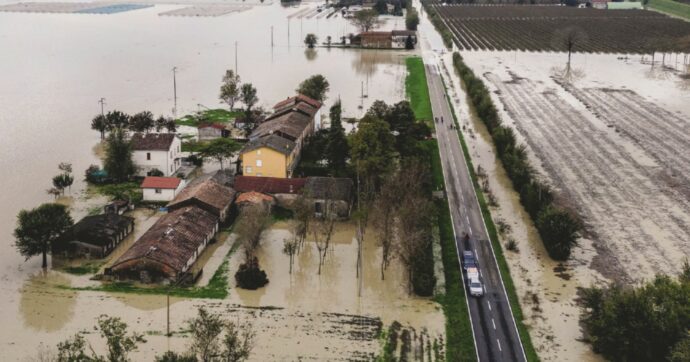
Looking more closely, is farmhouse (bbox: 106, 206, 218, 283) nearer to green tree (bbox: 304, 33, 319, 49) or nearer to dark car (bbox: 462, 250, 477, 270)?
dark car (bbox: 462, 250, 477, 270)

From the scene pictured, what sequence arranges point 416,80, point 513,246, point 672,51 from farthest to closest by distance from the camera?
point 672,51 < point 416,80 < point 513,246

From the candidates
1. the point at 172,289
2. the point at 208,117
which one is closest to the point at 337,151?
the point at 172,289

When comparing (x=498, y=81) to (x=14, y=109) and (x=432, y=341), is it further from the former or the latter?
(x=432, y=341)

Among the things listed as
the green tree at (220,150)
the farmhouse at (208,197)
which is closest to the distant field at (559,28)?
the green tree at (220,150)

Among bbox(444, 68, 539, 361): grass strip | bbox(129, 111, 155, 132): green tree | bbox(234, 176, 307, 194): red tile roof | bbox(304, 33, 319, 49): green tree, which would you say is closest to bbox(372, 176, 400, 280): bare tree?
bbox(444, 68, 539, 361): grass strip

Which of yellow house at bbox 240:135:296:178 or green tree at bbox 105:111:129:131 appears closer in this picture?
yellow house at bbox 240:135:296:178

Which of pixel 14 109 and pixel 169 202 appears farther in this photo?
pixel 14 109

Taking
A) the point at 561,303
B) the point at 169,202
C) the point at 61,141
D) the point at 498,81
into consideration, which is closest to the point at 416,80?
the point at 498,81
